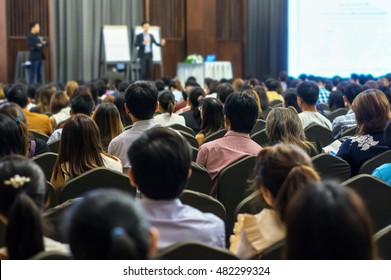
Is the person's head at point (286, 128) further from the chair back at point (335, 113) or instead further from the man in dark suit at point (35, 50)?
the man in dark suit at point (35, 50)

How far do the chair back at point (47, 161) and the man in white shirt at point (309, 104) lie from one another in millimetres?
2428

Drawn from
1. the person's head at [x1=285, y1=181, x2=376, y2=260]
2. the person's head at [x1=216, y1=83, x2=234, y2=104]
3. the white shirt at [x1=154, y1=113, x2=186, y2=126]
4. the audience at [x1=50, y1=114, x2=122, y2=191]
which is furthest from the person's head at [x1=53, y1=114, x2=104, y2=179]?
the person's head at [x1=216, y1=83, x2=234, y2=104]

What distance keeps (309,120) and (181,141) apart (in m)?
3.42

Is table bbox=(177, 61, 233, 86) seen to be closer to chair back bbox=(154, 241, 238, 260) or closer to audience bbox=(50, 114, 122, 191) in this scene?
audience bbox=(50, 114, 122, 191)

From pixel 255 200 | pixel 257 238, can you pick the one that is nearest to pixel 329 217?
pixel 257 238

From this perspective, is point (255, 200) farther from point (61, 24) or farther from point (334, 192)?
point (61, 24)

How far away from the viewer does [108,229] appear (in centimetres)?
146

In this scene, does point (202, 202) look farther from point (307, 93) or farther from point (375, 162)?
point (307, 93)

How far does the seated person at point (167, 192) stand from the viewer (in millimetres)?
2174

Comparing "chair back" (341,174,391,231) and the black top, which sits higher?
the black top

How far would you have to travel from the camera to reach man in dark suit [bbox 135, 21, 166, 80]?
40.2ft

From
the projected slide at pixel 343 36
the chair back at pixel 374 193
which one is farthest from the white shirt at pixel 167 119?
the projected slide at pixel 343 36

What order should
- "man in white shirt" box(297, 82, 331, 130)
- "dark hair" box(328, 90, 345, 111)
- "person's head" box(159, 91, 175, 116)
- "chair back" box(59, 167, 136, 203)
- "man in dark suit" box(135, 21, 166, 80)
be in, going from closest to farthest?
1. "chair back" box(59, 167, 136, 203)
2. "man in white shirt" box(297, 82, 331, 130)
3. "person's head" box(159, 91, 175, 116)
4. "dark hair" box(328, 90, 345, 111)
5. "man in dark suit" box(135, 21, 166, 80)

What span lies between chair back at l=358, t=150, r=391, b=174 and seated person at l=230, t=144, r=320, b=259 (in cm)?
150
